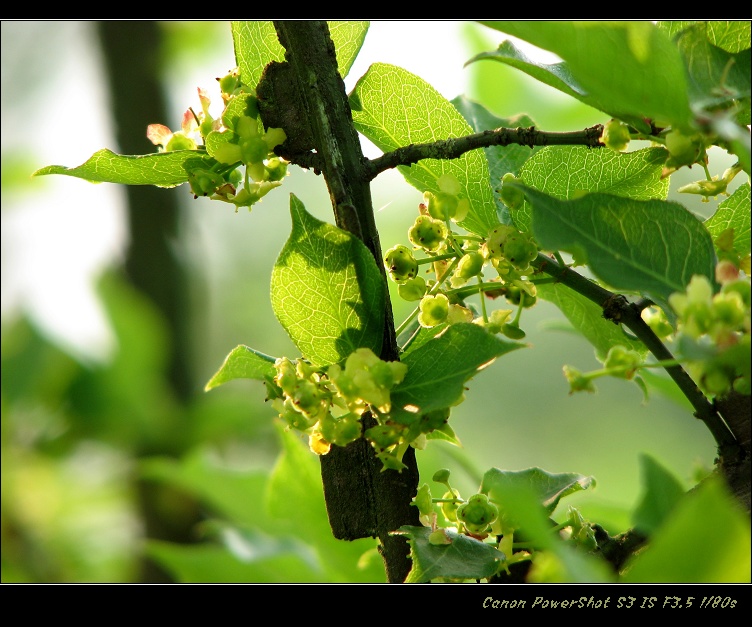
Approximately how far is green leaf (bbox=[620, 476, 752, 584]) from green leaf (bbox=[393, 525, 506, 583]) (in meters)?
0.16

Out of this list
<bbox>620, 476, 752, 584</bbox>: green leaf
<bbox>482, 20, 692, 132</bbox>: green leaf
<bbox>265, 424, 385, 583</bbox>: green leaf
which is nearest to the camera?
<bbox>620, 476, 752, 584</bbox>: green leaf

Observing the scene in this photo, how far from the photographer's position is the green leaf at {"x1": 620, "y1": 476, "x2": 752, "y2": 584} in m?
0.28

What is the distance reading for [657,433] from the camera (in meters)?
5.01

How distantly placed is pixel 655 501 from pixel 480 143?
233 mm

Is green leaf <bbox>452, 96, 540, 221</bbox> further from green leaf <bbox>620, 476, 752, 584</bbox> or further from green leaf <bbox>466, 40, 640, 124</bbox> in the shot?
green leaf <bbox>620, 476, 752, 584</bbox>

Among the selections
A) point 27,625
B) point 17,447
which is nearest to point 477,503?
point 27,625

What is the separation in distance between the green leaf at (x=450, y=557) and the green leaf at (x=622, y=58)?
0.26 metres

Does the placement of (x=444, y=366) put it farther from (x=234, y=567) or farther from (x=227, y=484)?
(x=227, y=484)

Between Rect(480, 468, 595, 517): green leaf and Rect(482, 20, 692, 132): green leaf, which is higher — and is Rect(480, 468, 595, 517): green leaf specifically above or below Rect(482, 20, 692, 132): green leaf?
below

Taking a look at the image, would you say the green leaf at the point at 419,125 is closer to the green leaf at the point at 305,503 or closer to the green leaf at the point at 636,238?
the green leaf at the point at 636,238

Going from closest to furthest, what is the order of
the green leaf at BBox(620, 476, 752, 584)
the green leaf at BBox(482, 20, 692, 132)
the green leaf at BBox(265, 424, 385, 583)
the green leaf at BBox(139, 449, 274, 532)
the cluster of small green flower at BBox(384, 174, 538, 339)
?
1. the green leaf at BBox(620, 476, 752, 584)
2. the green leaf at BBox(482, 20, 692, 132)
3. the cluster of small green flower at BBox(384, 174, 538, 339)
4. the green leaf at BBox(265, 424, 385, 583)
5. the green leaf at BBox(139, 449, 274, 532)

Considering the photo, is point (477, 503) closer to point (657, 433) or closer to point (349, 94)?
point (349, 94)

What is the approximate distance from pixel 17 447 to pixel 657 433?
4.33 metres

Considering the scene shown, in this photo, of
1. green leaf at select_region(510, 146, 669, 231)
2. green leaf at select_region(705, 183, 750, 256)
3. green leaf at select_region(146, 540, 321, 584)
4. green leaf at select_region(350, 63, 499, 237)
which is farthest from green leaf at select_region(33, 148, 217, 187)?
green leaf at select_region(146, 540, 321, 584)
